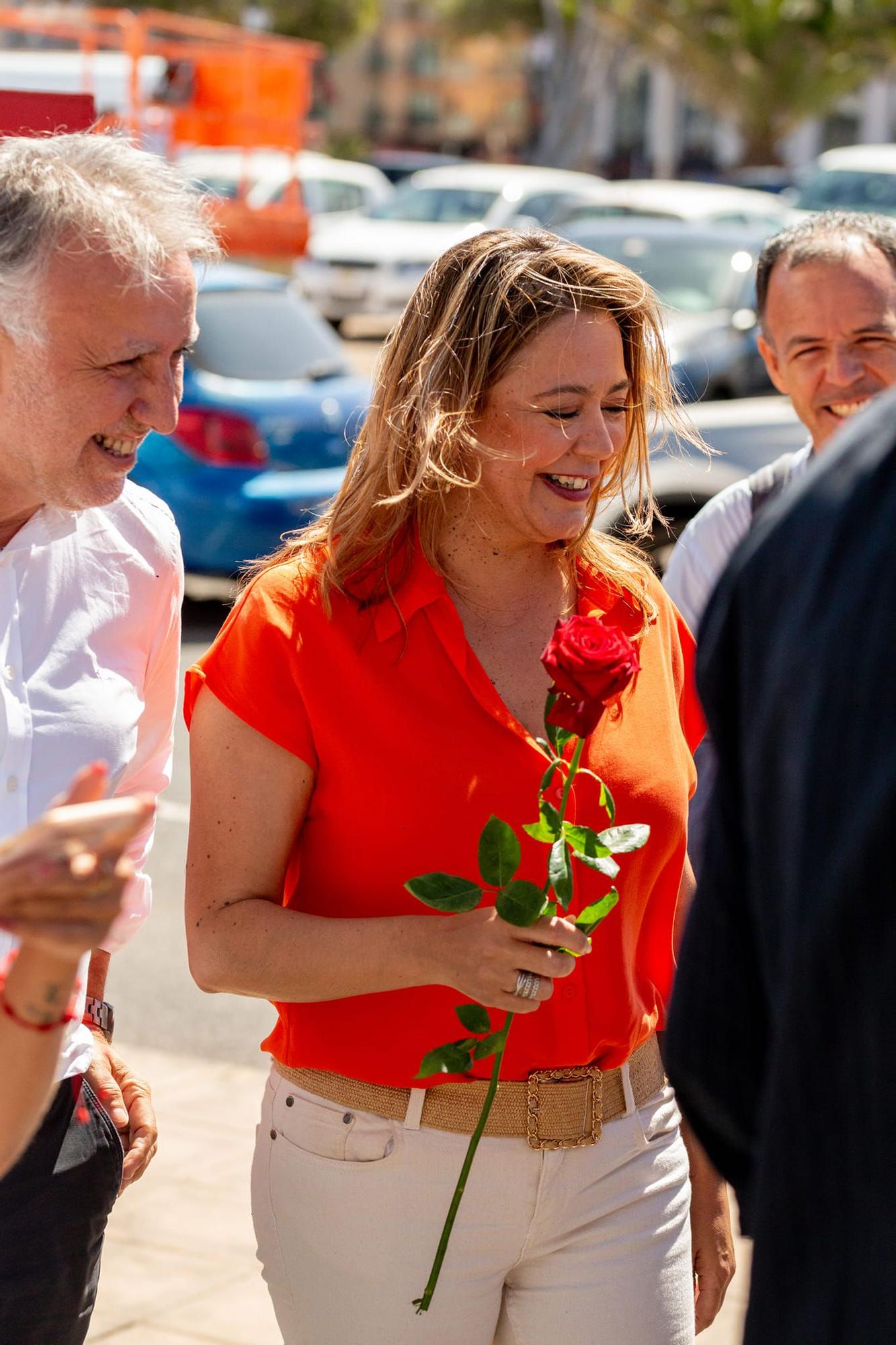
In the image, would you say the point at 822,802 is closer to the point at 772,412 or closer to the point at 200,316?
the point at 772,412

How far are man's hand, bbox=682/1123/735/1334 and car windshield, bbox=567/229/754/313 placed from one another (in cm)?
1094

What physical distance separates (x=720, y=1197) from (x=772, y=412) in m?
6.37

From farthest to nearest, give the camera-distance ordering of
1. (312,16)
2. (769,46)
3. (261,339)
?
(312,16)
(769,46)
(261,339)

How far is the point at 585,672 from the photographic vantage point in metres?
1.95

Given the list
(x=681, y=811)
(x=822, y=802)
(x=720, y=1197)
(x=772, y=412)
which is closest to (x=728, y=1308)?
(x=720, y=1197)

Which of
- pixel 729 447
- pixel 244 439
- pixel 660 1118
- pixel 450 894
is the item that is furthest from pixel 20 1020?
pixel 244 439

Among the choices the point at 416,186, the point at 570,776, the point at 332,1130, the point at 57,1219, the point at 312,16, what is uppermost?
the point at 312,16

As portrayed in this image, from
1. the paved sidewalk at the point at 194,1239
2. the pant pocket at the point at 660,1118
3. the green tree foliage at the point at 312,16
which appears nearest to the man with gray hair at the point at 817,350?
the pant pocket at the point at 660,1118

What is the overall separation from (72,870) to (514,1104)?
103cm

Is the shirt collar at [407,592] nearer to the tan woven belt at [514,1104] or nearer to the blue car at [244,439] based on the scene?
the tan woven belt at [514,1104]

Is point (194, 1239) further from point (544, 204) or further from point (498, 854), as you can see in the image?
point (544, 204)

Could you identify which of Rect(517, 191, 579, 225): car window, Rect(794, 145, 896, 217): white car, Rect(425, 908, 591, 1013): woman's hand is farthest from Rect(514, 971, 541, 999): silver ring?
Rect(517, 191, 579, 225): car window

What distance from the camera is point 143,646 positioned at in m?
2.46

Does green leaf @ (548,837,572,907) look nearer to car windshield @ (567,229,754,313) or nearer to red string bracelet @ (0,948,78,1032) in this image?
red string bracelet @ (0,948,78,1032)
